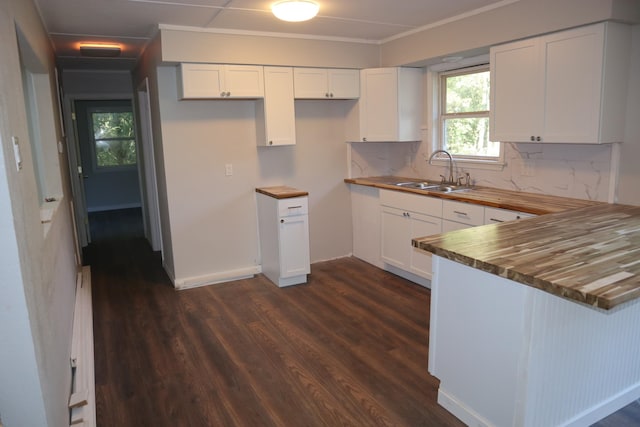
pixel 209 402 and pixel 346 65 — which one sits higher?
pixel 346 65

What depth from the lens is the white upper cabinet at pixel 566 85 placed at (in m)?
2.98

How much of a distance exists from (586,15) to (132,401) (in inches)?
142

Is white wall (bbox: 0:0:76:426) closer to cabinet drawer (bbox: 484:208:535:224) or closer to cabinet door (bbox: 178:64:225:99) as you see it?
Answer: cabinet door (bbox: 178:64:225:99)

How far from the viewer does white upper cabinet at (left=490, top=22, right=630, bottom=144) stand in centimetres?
298

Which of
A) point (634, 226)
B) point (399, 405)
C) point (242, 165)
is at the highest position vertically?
point (242, 165)

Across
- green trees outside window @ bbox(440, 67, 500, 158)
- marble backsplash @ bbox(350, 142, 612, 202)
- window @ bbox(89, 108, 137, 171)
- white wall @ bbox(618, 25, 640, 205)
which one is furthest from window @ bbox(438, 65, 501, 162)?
window @ bbox(89, 108, 137, 171)

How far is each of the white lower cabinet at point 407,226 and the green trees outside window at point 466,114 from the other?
0.77 metres

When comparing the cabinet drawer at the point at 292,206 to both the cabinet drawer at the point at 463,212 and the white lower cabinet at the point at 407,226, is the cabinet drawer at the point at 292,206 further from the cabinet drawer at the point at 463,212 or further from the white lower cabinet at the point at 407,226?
the cabinet drawer at the point at 463,212

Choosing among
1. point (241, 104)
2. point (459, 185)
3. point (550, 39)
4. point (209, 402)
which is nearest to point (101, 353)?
point (209, 402)

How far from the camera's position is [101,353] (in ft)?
10.4

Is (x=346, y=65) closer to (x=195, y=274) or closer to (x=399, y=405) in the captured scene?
(x=195, y=274)

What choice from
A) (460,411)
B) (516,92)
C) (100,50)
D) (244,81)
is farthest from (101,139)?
(460,411)

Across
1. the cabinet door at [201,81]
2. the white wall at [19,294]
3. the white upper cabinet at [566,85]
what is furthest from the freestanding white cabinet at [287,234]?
the white wall at [19,294]

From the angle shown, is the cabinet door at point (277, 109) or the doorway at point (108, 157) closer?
the cabinet door at point (277, 109)
